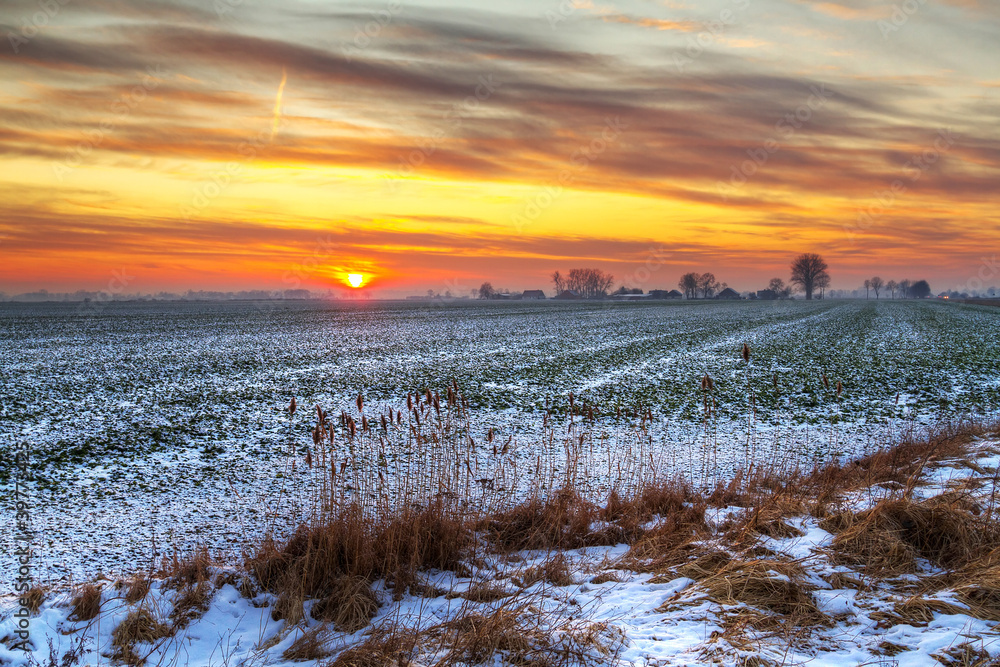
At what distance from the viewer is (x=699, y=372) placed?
25297 millimetres

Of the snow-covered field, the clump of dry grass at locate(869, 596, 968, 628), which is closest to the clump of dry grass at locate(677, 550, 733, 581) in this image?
the clump of dry grass at locate(869, 596, 968, 628)

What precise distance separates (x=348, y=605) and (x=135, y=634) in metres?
1.86

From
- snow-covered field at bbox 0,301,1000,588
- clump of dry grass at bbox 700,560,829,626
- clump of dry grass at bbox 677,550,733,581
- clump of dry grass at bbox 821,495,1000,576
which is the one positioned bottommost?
snow-covered field at bbox 0,301,1000,588

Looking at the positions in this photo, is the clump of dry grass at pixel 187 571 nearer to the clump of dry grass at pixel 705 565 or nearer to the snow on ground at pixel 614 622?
the snow on ground at pixel 614 622

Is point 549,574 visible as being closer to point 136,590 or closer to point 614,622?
point 614,622

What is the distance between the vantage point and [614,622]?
16.7ft

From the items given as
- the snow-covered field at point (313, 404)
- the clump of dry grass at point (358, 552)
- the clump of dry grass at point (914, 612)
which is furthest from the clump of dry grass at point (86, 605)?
the clump of dry grass at point (914, 612)

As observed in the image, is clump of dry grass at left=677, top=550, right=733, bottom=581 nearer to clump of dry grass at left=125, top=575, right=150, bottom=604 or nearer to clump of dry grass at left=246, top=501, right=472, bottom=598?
clump of dry grass at left=246, top=501, right=472, bottom=598

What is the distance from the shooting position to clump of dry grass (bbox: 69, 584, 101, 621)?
5.39m

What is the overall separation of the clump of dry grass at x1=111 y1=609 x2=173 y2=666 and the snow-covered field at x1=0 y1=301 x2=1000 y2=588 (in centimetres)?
185

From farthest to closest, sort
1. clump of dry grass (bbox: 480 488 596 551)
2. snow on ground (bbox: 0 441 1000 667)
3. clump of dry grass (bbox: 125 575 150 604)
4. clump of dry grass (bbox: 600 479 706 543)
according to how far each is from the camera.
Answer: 1. clump of dry grass (bbox: 600 479 706 543)
2. clump of dry grass (bbox: 480 488 596 551)
3. clump of dry grass (bbox: 125 575 150 604)
4. snow on ground (bbox: 0 441 1000 667)

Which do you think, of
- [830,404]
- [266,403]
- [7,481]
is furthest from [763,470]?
[266,403]

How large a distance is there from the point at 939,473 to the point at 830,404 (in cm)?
947

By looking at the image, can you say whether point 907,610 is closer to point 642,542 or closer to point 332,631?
point 642,542
